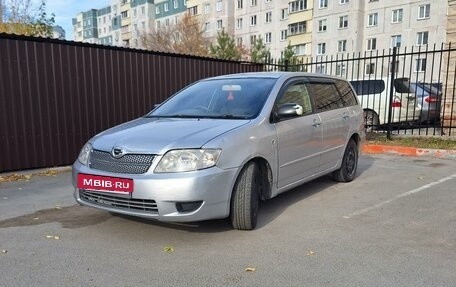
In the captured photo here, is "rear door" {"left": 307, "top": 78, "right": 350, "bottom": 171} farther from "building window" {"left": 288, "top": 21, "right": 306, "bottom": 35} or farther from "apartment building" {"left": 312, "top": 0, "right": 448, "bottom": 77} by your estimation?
"building window" {"left": 288, "top": 21, "right": 306, "bottom": 35}

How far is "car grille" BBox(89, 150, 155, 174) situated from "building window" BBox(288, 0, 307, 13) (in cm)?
4528

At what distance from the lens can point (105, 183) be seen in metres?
3.71

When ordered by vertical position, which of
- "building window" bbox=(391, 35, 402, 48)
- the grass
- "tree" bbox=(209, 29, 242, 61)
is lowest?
the grass

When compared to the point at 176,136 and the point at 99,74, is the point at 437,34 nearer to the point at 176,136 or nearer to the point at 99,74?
the point at 99,74

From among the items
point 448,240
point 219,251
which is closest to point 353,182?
point 448,240

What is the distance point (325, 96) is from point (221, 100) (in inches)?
66.8

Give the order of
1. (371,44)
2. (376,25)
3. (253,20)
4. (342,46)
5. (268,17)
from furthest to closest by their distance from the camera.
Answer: (253,20)
(268,17)
(342,46)
(371,44)
(376,25)

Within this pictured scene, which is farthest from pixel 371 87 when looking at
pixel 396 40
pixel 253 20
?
pixel 253 20

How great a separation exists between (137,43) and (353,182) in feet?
149

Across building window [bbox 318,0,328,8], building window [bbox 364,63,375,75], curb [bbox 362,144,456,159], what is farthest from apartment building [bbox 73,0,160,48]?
curb [bbox 362,144,456,159]

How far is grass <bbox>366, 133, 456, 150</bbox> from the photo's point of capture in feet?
29.1

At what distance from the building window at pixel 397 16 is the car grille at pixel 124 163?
4117 cm

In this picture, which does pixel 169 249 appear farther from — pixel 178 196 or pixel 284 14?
pixel 284 14

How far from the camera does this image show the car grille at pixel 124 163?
3604 millimetres
